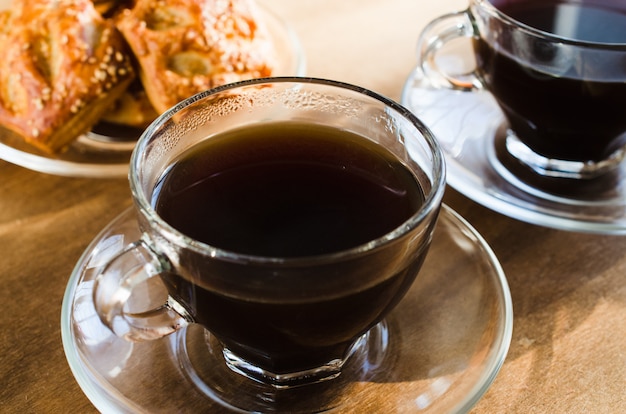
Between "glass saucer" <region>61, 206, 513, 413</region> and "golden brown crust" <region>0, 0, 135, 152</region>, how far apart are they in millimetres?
297

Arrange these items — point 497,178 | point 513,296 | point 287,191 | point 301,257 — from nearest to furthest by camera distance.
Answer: point 301,257 < point 287,191 < point 513,296 < point 497,178

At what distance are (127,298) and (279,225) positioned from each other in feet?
0.54

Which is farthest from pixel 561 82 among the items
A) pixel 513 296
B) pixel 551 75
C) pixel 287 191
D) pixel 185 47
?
pixel 185 47

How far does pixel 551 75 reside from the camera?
3.30 feet

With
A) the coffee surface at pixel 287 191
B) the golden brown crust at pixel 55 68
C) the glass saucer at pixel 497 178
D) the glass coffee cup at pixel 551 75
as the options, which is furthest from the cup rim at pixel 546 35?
the golden brown crust at pixel 55 68

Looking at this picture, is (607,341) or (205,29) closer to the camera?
(607,341)

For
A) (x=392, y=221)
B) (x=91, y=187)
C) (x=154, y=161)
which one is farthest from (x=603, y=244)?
(x=91, y=187)

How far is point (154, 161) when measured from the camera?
80 centimetres

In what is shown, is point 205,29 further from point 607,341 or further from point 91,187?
point 607,341

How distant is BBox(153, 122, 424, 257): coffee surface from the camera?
738mm

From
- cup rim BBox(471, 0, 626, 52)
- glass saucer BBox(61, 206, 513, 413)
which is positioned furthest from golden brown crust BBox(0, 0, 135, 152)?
cup rim BBox(471, 0, 626, 52)

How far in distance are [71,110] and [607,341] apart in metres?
0.82

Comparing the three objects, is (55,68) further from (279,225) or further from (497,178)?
(497,178)

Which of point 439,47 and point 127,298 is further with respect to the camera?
point 439,47
